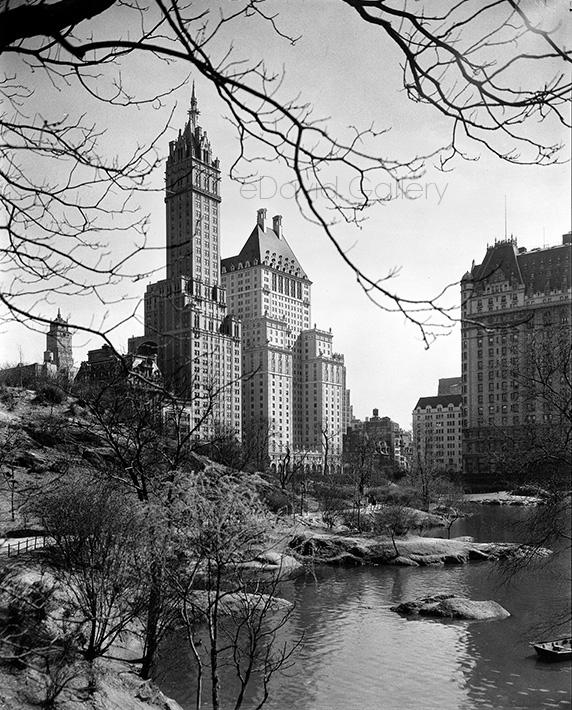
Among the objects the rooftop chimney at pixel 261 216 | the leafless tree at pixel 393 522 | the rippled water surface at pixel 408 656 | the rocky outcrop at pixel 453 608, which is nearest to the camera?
the rooftop chimney at pixel 261 216

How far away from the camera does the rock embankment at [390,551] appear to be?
405 inches

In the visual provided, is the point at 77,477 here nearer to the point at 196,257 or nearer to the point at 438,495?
→ the point at 196,257

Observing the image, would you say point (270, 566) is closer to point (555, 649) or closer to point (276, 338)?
point (555, 649)

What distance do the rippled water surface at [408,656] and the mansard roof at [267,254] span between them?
2.76m

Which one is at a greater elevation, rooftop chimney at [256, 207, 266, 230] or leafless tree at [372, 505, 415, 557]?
rooftop chimney at [256, 207, 266, 230]

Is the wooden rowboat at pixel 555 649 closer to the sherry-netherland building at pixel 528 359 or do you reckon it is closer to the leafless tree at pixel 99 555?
the sherry-netherland building at pixel 528 359

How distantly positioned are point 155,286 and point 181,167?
48 cm

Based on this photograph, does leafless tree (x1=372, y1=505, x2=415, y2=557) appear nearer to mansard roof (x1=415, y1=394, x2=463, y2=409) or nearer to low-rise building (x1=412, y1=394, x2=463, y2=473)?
low-rise building (x1=412, y1=394, x2=463, y2=473)

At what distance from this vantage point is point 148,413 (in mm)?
4273

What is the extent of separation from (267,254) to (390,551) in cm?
813

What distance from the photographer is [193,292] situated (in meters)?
3.04

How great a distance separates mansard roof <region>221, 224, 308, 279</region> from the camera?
3.39 meters

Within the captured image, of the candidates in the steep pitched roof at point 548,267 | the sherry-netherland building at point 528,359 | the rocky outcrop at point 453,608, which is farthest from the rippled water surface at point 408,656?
the steep pitched roof at point 548,267

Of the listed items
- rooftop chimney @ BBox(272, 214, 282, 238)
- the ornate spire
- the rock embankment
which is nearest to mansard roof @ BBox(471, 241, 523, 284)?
rooftop chimney @ BBox(272, 214, 282, 238)
